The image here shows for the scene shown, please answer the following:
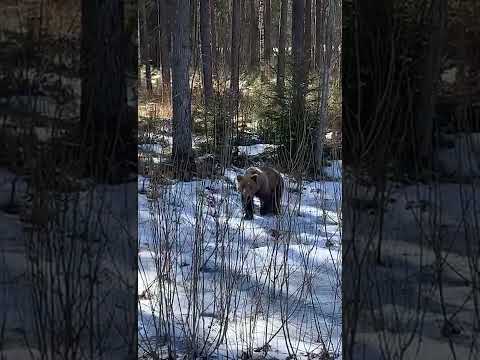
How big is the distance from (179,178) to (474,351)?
2.13 meters

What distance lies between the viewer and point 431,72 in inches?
89.6

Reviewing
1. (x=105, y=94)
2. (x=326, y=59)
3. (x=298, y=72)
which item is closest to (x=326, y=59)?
(x=326, y=59)

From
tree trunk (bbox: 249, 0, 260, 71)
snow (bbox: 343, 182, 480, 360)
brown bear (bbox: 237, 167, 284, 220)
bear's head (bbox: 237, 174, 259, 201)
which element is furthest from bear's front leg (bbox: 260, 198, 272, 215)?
snow (bbox: 343, 182, 480, 360)

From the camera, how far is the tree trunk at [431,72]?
226 cm

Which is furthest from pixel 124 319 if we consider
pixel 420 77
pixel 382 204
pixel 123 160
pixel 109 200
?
pixel 420 77

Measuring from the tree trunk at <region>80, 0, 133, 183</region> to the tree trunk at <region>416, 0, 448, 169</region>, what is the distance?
3.56 feet

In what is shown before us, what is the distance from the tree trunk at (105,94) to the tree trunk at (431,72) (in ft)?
3.56

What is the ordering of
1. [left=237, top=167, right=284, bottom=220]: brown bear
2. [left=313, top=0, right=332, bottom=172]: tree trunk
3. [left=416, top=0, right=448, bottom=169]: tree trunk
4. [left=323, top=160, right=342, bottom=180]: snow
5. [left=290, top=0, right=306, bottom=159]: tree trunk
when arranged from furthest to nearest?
[left=290, top=0, right=306, bottom=159]: tree trunk, [left=237, top=167, right=284, bottom=220]: brown bear, [left=323, top=160, right=342, bottom=180]: snow, [left=313, top=0, right=332, bottom=172]: tree trunk, [left=416, top=0, right=448, bottom=169]: tree trunk

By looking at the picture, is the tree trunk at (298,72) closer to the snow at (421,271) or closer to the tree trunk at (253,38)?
the tree trunk at (253,38)

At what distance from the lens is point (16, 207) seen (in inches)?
93.3

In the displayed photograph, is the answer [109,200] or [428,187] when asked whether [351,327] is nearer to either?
[428,187]

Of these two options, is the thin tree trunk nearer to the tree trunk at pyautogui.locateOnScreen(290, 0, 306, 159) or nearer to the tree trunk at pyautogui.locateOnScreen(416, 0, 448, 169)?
the tree trunk at pyautogui.locateOnScreen(290, 0, 306, 159)

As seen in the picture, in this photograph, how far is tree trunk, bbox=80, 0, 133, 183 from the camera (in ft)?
7.75

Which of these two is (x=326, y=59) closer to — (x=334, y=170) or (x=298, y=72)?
(x=334, y=170)
